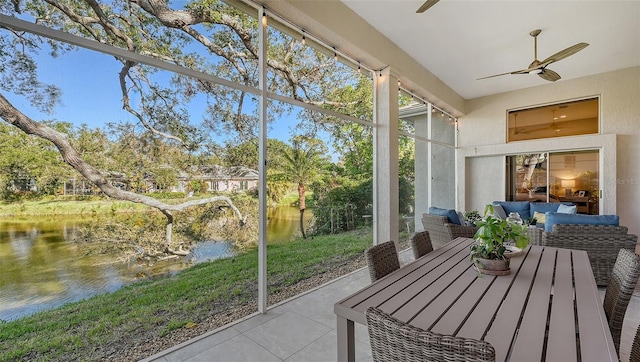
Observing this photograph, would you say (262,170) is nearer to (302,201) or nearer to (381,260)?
(302,201)

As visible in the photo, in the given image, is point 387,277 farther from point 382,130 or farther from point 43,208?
point 382,130

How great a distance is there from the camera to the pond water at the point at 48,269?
159 cm

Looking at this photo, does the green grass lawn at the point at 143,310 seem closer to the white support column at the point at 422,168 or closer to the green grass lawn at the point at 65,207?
the green grass lawn at the point at 65,207

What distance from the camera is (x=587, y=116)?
5980 millimetres

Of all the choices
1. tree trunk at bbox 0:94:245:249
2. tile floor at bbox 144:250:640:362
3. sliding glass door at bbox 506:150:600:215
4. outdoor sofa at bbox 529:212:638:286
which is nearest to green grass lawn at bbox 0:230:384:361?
tile floor at bbox 144:250:640:362

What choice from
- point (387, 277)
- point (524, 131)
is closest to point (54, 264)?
point (387, 277)

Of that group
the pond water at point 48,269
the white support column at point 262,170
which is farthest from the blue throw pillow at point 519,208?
the pond water at point 48,269

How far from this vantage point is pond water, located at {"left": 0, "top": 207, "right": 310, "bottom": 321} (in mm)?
1592

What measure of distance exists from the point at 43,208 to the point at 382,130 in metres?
3.89

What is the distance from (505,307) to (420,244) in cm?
105

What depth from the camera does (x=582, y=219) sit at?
3.29 m

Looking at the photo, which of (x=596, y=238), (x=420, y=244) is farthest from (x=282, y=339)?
(x=596, y=238)

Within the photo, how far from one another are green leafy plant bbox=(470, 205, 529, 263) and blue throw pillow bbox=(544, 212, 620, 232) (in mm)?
2266

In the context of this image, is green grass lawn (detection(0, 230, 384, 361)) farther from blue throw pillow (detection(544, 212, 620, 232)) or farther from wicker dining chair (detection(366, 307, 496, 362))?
blue throw pillow (detection(544, 212, 620, 232))
